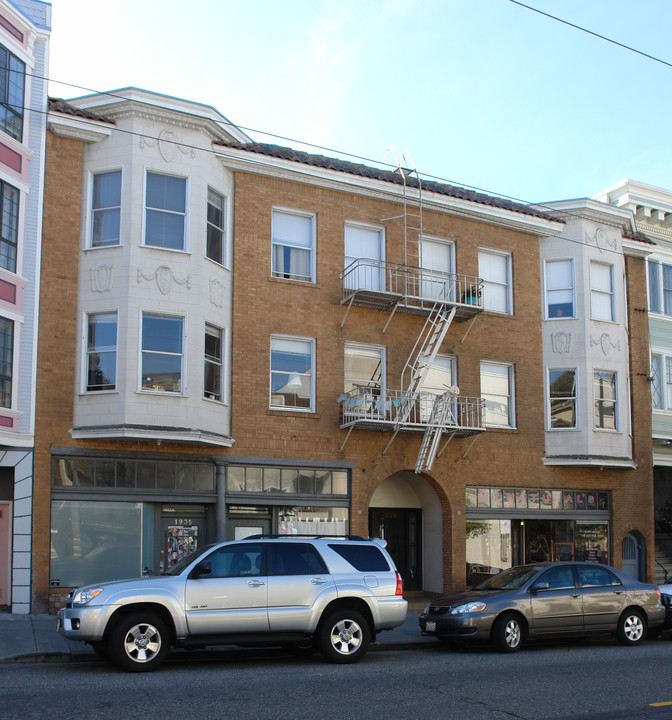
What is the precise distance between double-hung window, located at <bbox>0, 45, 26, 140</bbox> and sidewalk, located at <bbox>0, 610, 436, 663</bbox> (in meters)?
9.29

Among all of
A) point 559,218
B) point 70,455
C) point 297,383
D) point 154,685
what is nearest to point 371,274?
point 297,383

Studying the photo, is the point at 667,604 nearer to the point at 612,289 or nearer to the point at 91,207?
the point at 612,289

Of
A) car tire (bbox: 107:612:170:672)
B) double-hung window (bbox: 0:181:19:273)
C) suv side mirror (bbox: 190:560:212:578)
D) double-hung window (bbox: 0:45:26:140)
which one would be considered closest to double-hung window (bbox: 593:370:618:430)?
suv side mirror (bbox: 190:560:212:578)

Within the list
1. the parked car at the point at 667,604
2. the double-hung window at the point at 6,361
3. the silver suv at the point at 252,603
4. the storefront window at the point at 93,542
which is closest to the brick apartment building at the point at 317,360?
the storefront window at the point at 93,542

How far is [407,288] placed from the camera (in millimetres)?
21141

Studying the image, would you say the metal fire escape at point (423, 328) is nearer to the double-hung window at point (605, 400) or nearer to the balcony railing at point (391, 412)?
the balcony railing at point (391, 412)

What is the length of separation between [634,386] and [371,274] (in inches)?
336

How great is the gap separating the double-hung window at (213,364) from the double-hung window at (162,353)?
0.70 m

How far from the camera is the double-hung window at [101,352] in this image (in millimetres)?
17547

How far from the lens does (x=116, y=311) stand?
17.7 meters

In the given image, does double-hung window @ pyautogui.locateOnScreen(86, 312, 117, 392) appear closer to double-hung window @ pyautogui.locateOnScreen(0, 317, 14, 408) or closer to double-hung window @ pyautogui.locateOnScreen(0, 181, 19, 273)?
double-hung window @ pyautogui.locateOnScreen(0, 317, 14, 408)

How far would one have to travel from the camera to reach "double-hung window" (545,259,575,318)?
23.5m

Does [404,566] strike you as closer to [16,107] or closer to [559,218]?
[559,218]

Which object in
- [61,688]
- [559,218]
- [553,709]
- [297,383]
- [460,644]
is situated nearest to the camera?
[553,709]
